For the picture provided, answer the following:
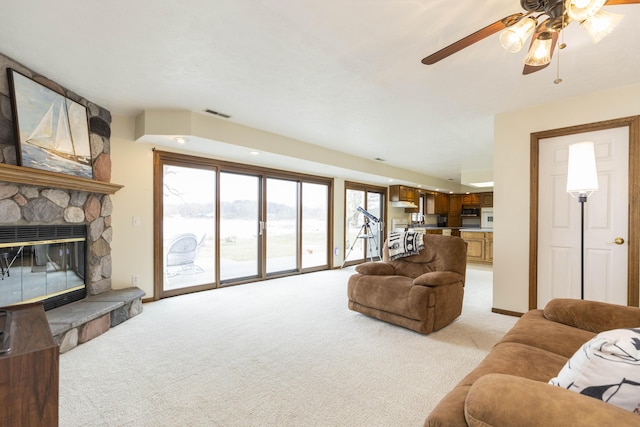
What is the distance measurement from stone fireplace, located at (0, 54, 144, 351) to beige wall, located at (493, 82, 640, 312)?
417cm

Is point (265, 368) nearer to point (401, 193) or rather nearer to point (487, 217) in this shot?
point (401, 193)

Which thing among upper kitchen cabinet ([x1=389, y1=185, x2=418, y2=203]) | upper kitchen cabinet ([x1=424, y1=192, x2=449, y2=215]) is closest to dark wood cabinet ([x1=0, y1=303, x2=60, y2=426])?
upper kitchen cabinet ([x1=389, y1=185, x2=418, y2=203])

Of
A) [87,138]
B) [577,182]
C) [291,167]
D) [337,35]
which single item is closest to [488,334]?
[577,182]

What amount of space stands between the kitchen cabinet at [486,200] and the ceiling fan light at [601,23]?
798 centimetres

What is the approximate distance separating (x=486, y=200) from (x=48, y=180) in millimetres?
9523

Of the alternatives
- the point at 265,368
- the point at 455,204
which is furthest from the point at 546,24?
the point at 455,204

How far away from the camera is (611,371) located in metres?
0.80

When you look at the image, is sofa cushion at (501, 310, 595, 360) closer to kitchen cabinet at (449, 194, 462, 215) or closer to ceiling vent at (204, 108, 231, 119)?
ceiling vent at (204, 108, 231, 119)

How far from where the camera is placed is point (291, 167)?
515 centimetres

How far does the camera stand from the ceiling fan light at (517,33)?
1.37 m

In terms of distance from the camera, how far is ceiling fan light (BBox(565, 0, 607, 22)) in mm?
1157

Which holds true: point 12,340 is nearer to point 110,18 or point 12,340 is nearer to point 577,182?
point 110,18

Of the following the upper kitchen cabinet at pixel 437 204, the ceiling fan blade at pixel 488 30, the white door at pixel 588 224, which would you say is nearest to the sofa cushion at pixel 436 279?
the white door at pixel 588 224

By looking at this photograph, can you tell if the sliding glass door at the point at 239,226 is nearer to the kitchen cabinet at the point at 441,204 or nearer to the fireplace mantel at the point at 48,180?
the fireplace mantel at the point at 48,180
